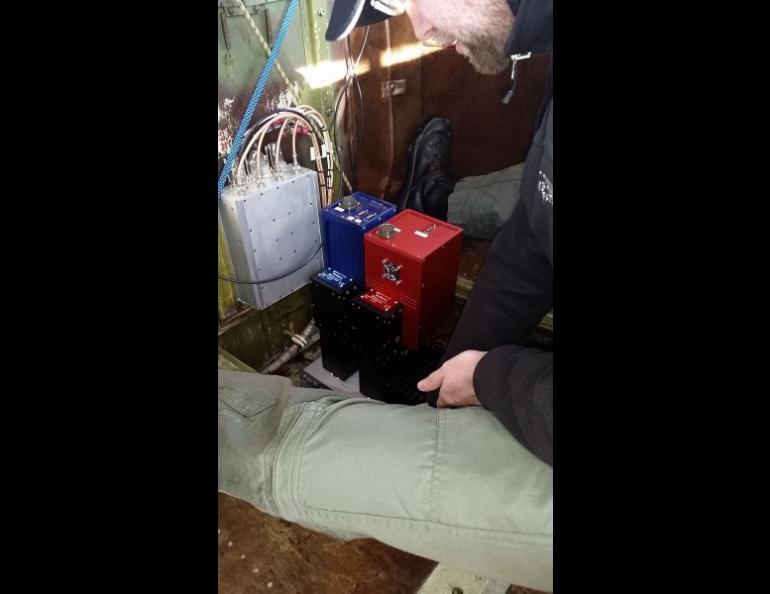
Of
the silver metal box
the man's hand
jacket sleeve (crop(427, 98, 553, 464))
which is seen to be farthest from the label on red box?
the man's hand

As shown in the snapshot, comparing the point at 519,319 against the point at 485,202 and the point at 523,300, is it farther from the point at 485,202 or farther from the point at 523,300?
the point at 485,202

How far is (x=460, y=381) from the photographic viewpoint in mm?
1029

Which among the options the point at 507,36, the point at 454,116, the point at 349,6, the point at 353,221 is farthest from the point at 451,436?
the point at 454,116

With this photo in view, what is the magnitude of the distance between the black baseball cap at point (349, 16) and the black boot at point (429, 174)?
1380 millimetres

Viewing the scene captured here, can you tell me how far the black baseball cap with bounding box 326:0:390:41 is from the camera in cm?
125

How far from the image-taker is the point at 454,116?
2.82 metres

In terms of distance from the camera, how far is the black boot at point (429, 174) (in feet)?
8.79

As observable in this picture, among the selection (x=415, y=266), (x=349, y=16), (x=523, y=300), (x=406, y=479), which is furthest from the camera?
(x=415, y=266)

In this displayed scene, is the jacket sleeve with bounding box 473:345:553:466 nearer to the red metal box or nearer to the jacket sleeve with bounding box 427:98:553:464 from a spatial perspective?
the jacket sleeve with bounding box 427:98:553:464

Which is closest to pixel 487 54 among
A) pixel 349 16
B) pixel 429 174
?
pixel 349 16

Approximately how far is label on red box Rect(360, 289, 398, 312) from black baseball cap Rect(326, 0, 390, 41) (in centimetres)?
95

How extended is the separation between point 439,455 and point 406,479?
2.4 inches
